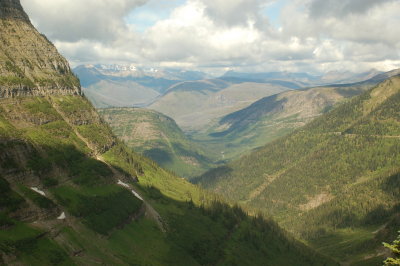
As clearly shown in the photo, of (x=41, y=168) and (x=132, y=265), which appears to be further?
(x=41, y=168)

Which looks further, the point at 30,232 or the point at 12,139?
the point at 12,139

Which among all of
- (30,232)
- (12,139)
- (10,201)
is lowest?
(30,232)

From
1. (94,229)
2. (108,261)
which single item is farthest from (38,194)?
(108,261)

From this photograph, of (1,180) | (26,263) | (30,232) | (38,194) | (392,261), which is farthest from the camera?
(38,194)

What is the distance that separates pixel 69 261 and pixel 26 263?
20.1 m

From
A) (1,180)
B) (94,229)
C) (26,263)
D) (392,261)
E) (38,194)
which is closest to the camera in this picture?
(392,261)

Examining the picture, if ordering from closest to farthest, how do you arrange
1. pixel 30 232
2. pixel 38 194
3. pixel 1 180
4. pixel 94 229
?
pixel 30 232 → pixel 1 180 → pixel 38 194 → pixel 94 229

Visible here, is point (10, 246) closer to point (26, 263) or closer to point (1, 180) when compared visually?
point (26, 263)

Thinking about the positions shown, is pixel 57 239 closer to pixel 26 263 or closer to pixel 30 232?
pixel 30 232

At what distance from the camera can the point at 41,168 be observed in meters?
197

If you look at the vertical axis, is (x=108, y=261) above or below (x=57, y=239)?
below

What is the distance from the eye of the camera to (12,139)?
19488 centimetres

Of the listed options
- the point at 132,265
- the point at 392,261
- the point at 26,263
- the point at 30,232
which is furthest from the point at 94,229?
the point at 392,261

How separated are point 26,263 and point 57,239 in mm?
26056
